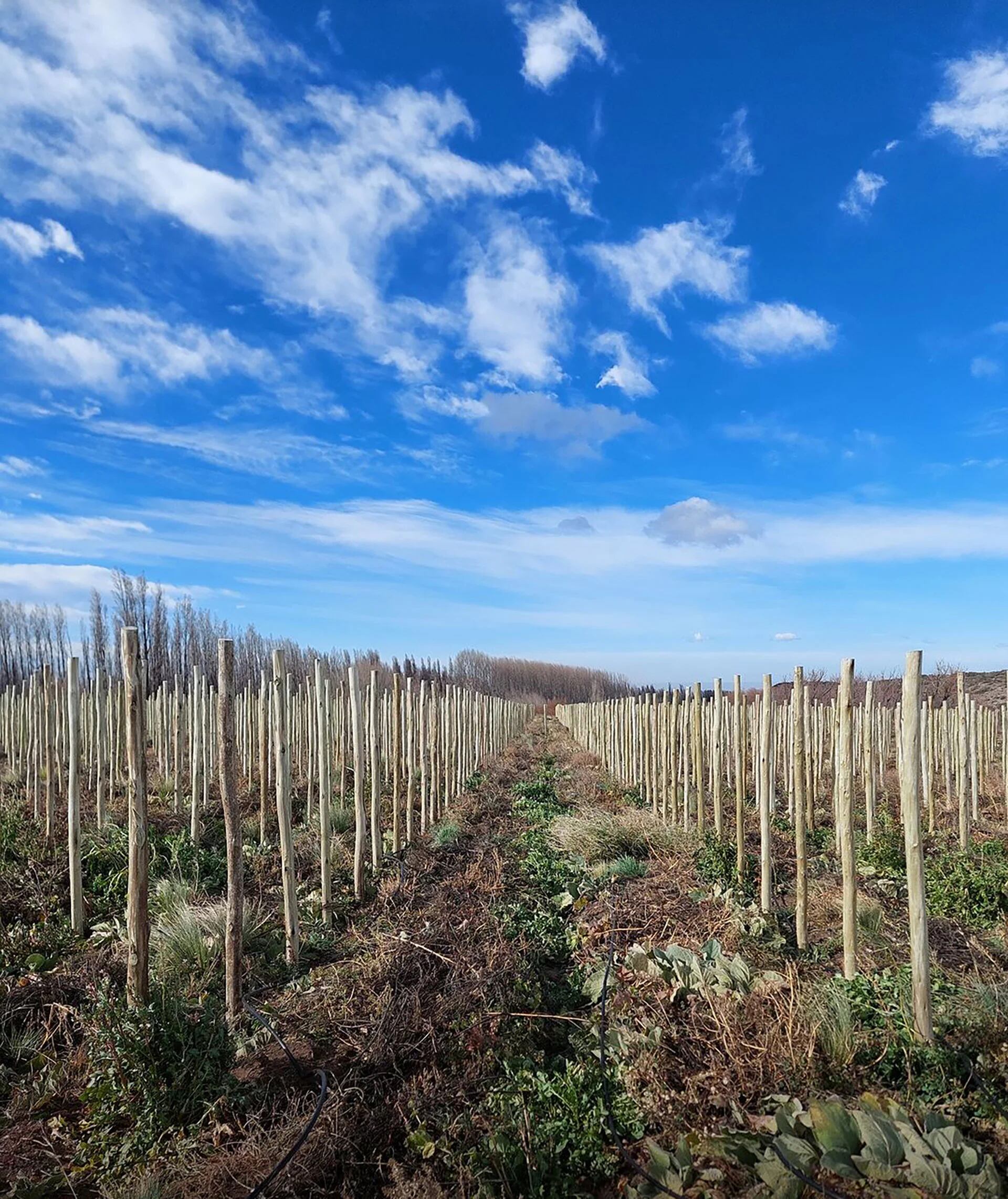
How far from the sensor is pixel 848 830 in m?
4.30

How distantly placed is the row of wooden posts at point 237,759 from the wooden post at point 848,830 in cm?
360

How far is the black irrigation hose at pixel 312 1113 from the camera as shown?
2771 mm

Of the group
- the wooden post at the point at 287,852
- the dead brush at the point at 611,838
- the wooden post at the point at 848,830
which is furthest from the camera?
the dead brush at the point at 611,838

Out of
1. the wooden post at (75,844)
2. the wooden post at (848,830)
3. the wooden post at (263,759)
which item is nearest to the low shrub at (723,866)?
the wooden post at (848,830)

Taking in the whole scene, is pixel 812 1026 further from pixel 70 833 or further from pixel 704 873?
pixel 70 833

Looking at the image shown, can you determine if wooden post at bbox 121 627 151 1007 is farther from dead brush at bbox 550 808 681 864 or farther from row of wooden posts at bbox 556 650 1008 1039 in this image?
dead brush at bbox 550 808 681 864

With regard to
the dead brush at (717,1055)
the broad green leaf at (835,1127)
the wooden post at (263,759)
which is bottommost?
the dead brush at (717,1055)

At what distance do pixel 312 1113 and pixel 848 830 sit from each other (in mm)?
3280

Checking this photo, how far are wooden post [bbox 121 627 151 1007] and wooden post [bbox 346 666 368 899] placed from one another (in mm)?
2279

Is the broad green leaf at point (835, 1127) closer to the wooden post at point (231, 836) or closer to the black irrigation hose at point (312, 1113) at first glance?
the black irrigation hose at point (312, 1113)

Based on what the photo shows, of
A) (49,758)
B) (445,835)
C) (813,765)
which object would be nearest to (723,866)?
(445,835)

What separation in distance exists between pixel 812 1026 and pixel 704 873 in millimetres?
3134

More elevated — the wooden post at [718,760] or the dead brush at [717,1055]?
the wooden post at [718,760]

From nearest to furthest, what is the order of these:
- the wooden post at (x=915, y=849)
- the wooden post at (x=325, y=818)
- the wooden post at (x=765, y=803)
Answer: the wooden post at (x=915, y=849)
the wooden post at (x=765, y=803)
the wooden post at (x=325, y=818)
